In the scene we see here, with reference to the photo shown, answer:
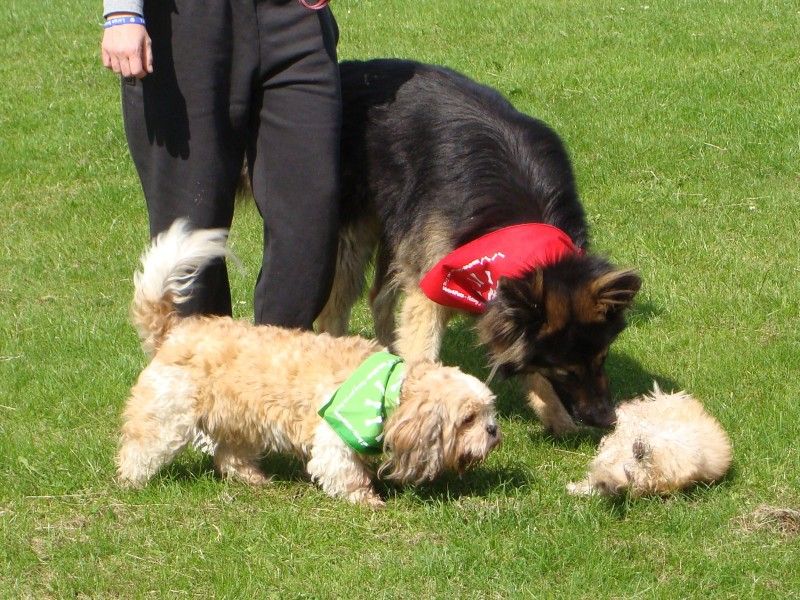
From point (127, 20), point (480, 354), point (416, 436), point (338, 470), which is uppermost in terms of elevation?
point (127, 20)

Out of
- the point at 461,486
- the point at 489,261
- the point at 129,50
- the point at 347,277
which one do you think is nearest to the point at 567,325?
the point at 489,261

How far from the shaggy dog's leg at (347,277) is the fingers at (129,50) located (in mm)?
2079

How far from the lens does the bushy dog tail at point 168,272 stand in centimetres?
446

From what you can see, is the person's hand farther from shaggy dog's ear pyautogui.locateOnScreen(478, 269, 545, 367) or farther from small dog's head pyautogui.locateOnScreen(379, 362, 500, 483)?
shaggy dog's ear pyautogui.locateOnScreen(478, 269, 545, 367)

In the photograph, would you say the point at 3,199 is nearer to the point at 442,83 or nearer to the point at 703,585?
the point at 442,83

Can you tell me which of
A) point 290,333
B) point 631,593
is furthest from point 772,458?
point 290,333

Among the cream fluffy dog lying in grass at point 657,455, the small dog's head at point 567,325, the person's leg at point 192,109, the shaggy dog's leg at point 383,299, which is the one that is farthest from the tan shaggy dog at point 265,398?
the shaggy dog's leg at point 383,299

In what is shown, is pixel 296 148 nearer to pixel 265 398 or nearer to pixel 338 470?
pixel 265 398

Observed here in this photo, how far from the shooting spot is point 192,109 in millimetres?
4672

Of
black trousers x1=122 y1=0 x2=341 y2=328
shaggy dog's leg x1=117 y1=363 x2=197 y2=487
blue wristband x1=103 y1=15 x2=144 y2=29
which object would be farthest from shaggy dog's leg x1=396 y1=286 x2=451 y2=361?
blue wristband x1=103 y1=15 x2=144 y2=29

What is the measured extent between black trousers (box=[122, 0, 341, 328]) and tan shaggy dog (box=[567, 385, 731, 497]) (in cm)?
148

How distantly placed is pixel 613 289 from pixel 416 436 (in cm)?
124

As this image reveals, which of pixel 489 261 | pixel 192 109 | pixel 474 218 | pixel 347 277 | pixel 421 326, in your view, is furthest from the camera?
pixel 347 277

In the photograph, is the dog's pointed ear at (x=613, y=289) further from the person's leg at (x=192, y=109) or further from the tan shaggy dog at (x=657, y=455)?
the person's leg at (x=192, y=109)
